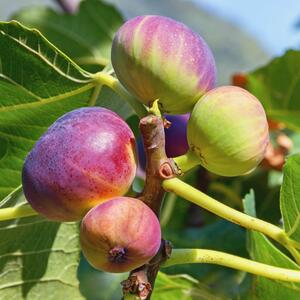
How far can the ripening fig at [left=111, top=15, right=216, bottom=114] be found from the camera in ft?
2.64

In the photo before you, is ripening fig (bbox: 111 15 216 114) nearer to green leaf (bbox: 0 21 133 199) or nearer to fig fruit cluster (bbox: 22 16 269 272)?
fig fruit cluster (bbox: 22 16 269 272)

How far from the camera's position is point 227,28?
28.7 m

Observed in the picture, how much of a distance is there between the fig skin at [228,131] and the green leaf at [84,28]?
940 millimetres

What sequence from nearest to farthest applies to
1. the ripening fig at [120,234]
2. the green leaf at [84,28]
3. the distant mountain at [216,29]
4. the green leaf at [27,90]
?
the ripening fig at [120,234], the green leaf at [27,90], the green leaf at [84,28], the distant mountain at [216,29]

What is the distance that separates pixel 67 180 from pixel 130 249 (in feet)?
0.30

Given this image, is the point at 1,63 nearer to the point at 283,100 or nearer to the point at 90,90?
the point at 90,90

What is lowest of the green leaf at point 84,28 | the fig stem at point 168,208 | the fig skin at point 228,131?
the fig stem at point 168,208

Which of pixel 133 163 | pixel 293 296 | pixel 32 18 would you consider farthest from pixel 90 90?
pixel 32 18

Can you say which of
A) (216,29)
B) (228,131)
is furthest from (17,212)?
(216,29)

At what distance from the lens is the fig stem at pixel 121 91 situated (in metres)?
0.85

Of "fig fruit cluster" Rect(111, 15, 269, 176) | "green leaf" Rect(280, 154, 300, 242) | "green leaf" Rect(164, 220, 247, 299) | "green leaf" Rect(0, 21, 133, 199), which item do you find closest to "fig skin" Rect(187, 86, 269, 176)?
"fig fruit cluster" Rect(111, 15, 269, 176)

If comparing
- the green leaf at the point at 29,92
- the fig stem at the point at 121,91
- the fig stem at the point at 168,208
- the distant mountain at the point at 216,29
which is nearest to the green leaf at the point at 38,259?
the green leaf at the point at 29,92

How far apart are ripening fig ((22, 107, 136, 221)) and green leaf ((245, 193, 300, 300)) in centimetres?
26

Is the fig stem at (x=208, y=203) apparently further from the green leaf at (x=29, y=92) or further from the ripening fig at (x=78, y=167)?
the green leaf at (x=29, y=92)
